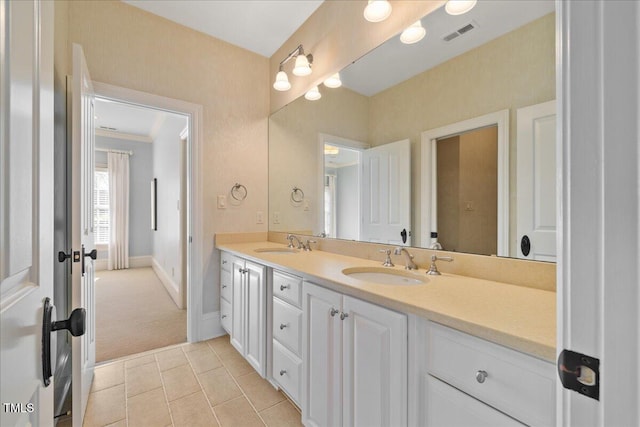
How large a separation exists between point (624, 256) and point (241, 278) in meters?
2.01

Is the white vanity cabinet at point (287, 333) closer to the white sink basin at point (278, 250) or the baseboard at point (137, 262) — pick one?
the white sink basin at point (278, 250)

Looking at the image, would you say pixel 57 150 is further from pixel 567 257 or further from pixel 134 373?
pixel 567 257

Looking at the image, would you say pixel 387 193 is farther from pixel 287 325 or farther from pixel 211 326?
pixel 211 326

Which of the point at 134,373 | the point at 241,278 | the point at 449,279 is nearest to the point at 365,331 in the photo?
the point at 449,279

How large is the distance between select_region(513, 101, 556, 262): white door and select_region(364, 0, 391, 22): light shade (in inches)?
37.7

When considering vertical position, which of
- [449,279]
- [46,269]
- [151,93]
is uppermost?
[151,93]

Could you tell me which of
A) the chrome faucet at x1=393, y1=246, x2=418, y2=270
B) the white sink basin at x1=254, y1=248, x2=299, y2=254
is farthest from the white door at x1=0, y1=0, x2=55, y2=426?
the white sink basin at x1=254, y1=248, x2=299, y2=254

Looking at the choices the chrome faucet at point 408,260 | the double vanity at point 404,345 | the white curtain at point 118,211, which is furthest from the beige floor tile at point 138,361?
the white curtain at point 118,211

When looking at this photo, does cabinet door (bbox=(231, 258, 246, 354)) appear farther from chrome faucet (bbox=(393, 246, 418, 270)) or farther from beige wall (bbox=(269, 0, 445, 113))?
beige wall (bbox=(269, 0, 445, 113))

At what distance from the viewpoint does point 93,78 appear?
2059 mm

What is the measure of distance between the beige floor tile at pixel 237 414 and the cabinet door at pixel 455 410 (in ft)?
3.40

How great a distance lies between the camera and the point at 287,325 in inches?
63.0

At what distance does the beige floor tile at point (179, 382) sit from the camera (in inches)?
70.1

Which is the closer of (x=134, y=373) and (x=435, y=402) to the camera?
(x=435, y=402)
